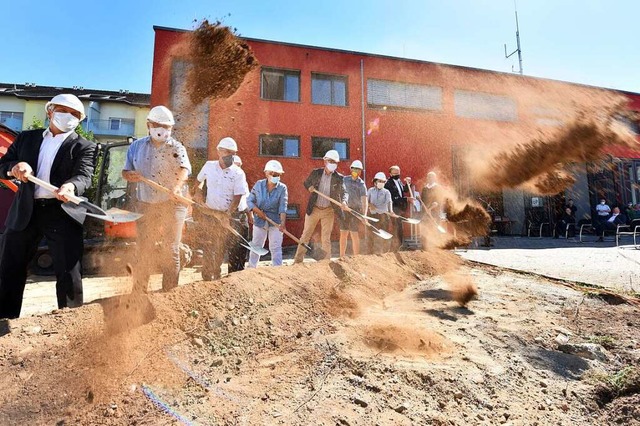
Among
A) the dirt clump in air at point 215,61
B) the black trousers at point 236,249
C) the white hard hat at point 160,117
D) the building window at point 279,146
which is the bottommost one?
the black trousers at point 236,249

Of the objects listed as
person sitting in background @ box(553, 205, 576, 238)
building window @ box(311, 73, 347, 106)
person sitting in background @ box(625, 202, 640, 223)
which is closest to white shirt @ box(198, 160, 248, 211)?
building window @ box(311, 73, 347, 106)

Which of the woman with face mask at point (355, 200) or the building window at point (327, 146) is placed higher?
the building window at point (327, 146)

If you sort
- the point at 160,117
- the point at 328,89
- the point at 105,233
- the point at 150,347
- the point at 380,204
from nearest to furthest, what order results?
the point at 150,347, the point at 160,117, the point at 105,233, the point at 380,204, the point at 328,89

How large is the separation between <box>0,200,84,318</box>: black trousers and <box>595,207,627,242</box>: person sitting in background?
48.7 feet

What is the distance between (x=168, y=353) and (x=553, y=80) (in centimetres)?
619

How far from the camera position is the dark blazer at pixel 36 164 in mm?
2754

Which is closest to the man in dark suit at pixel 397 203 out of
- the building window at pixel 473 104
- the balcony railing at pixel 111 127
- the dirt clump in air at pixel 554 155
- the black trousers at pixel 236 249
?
the dirt clump in air at pixel 554 155

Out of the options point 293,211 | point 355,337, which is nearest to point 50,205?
point 355,337

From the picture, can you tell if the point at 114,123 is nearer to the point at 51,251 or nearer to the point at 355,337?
the point at 51,251

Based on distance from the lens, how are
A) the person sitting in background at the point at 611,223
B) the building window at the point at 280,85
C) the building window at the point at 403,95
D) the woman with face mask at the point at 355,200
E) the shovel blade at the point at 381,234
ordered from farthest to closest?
1. the building window at the point at 403,95
2. the building window at the point at 280,85
3. the person sitting in background at the point at 611,223
4. the shovel blade at the point at 381,234
5. the woman with face mask at the point at 355,200

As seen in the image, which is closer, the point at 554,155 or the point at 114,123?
the point at 554,155

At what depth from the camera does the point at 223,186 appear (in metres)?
4.62

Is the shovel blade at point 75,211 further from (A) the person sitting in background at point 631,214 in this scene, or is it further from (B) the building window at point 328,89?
(A) the person sitting in background at point 631,214

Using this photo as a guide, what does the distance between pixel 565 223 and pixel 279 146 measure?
1184 cm
